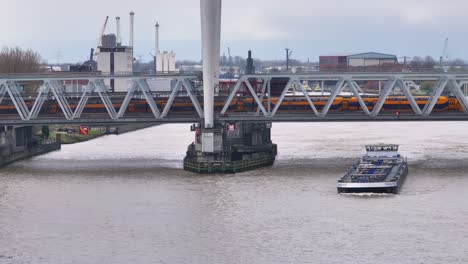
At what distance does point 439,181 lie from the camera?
198 ft

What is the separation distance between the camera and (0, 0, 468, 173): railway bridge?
222 feet

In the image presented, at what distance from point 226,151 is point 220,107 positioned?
382 inches

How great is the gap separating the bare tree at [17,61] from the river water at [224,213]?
42860mm

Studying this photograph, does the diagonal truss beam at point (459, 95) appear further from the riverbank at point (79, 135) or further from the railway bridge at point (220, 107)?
the riverbank at point (79, 135)

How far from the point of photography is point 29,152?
78000 mm

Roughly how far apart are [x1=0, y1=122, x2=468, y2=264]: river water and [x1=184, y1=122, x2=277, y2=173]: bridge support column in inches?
42.4

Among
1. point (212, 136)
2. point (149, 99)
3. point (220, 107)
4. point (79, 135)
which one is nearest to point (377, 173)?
point (212, 136)

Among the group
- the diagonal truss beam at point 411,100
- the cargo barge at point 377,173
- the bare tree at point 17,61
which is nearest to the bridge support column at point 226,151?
the cargo barge at point 377,173

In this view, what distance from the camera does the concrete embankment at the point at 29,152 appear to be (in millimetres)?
71875

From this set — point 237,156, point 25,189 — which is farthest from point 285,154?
point 25,189

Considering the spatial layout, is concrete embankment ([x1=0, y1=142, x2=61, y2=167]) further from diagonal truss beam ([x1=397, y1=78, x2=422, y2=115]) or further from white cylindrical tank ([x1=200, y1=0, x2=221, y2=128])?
diagonal truss beam ([x1=397, y1=78, x2=422, y2=115])

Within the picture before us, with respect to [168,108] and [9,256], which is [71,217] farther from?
[168,108]

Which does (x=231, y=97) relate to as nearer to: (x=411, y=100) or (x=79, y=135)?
(x=411, y=100)

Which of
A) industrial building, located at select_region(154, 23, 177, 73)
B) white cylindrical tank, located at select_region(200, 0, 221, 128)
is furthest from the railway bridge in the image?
industrial building, located at select_region(154, 23, 177, 73)
